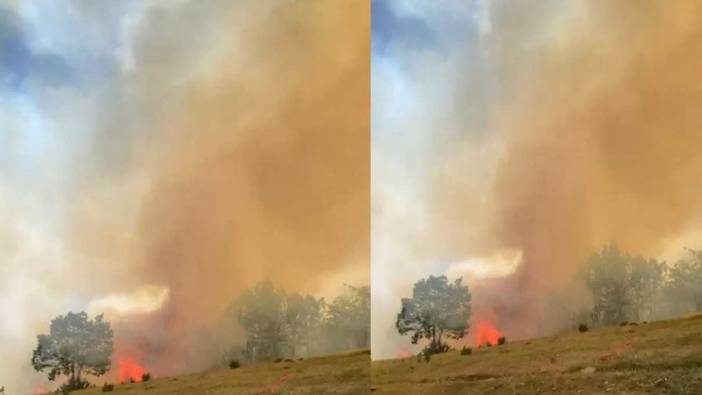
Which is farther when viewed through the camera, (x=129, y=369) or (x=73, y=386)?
(x=129, y=369)

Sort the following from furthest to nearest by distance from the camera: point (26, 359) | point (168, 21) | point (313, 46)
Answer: point (313, 46) < point (168, 21) < point (26, 359)

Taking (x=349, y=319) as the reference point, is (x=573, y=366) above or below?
below

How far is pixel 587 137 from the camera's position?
497cm

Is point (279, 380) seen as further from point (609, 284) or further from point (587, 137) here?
→ point (587, 137)

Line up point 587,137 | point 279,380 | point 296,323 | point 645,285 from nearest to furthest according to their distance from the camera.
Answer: point 645,285, point 587,137, point 279,380, point 296,323

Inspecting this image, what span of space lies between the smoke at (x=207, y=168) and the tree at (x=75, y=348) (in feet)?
0.27

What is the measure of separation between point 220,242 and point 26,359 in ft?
4.65

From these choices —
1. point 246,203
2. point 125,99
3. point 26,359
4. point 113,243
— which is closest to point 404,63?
point 246,203

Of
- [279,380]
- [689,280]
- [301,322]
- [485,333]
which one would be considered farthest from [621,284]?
[279,380]

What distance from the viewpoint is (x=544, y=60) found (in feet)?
17.1

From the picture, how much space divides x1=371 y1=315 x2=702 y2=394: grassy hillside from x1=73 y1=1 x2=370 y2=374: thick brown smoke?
2.75ft

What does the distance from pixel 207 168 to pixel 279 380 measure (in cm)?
156

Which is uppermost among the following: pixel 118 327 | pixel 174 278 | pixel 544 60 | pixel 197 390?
pixel 544 60

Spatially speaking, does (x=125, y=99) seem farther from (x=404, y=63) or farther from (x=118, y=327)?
(x=404, y=63)
